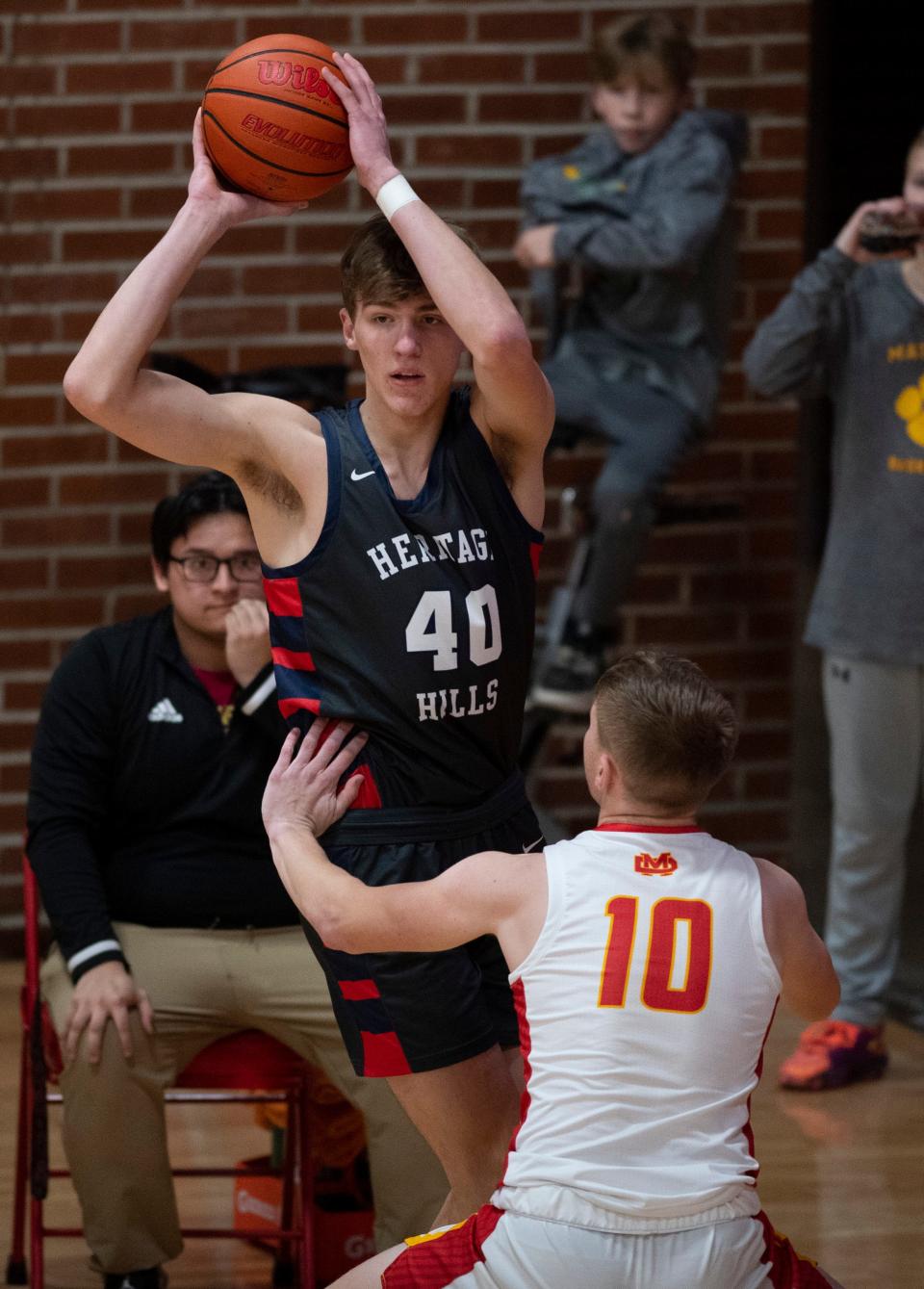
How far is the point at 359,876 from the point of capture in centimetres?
225

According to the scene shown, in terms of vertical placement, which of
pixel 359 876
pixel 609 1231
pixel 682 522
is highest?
pixel 682 522

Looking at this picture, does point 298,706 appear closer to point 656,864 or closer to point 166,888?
point 656,864

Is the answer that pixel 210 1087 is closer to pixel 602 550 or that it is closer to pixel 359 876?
pixel 359 876

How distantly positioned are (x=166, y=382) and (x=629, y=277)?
2.50 meters

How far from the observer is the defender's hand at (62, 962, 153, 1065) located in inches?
112

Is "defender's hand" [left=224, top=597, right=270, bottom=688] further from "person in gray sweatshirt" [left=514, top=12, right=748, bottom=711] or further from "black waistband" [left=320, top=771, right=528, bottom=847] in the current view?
"person in gray sweatshirt" [left=514, top=12, right=748, bottom=711]

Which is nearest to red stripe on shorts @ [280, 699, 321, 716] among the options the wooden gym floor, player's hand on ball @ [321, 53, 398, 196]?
player's hand on ball @ [321, 53, 398, 196]

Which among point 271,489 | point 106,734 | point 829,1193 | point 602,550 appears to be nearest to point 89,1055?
point 106,734

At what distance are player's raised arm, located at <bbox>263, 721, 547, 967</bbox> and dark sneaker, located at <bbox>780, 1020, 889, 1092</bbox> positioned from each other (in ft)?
6.73

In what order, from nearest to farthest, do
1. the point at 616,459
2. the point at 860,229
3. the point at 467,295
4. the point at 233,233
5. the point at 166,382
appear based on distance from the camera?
the point at 467,295
the point at 166,382
the point at 860,229
the point at 616,459
the point at 233,233

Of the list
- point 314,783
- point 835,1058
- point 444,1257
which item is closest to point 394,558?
point 314,783

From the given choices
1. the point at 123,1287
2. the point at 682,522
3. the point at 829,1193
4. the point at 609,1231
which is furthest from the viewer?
the point at 682,522

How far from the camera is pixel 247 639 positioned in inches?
120

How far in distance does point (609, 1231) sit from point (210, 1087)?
1.24 meters
